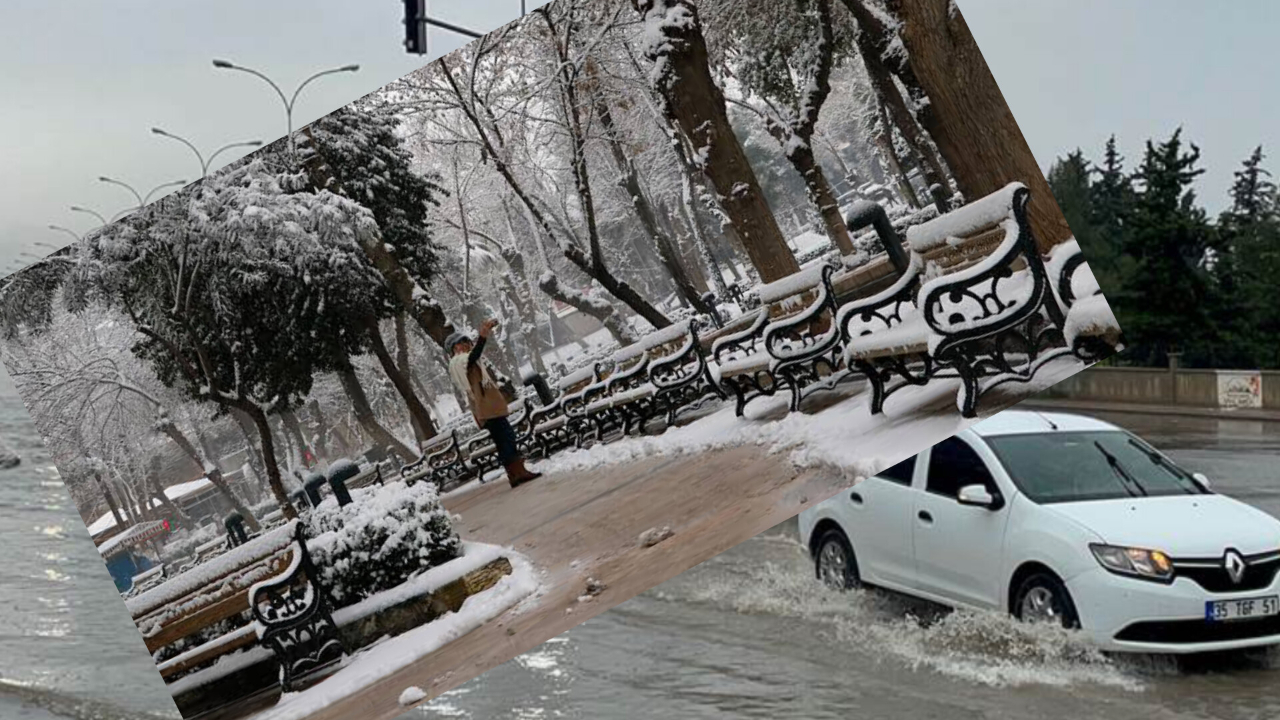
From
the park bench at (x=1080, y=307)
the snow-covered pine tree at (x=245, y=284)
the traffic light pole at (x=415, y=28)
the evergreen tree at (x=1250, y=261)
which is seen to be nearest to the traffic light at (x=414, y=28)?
the traffic light pole at (x=415, y=28)

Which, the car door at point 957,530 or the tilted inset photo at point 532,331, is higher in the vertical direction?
the tilted inset photo at point 532,331

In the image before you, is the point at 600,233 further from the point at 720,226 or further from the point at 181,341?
the point at 181,341

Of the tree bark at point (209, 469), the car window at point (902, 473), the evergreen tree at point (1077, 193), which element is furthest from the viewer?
the car window at point (902, 473)

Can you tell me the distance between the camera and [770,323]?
11.7ft

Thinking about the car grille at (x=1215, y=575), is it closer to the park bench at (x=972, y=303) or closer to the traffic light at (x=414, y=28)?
the park bench at (x=972, y=303)

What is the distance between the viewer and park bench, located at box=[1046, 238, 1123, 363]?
3.41 meters

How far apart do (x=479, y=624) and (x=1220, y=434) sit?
794 centimetres

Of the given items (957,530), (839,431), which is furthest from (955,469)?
(839,431)

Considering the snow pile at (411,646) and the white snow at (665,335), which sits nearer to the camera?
the white snow at (665,335)

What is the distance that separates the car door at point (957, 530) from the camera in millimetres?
6176

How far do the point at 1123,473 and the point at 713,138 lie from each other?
11.7 feet

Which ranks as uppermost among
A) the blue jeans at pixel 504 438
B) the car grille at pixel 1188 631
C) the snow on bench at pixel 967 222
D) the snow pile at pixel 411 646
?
the snow on bench at pixel 967 222

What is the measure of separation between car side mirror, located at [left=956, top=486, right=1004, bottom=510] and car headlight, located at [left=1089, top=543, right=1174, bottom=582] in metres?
0.55

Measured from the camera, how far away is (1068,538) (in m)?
5.75
